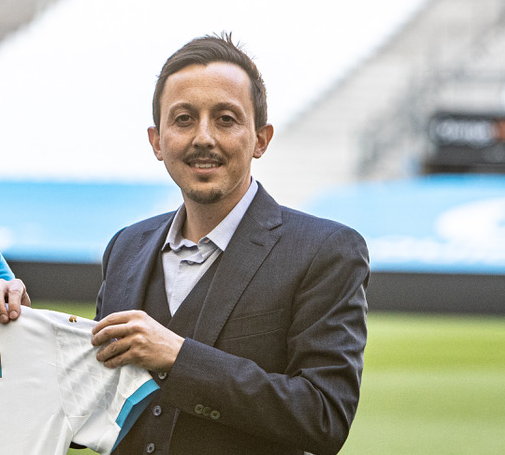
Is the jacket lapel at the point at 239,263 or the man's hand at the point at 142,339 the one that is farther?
the jacket lapel at the point at 239,263

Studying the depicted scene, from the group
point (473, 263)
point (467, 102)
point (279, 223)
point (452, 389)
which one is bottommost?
point (452, 389)

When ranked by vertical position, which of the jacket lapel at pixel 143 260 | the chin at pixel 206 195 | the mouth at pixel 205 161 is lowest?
the jacket lapel at pixel 143 260

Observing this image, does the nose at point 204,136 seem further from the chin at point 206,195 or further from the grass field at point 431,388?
the grass field at point 431,388

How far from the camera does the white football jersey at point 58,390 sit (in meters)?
1.92

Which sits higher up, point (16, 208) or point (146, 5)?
point (146, 5)

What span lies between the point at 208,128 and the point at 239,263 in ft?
1.03

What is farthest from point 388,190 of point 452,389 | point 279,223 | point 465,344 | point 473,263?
point 279,223

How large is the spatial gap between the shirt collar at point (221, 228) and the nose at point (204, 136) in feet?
0.69

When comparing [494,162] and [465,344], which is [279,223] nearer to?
[465,344]

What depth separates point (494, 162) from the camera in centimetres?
1101

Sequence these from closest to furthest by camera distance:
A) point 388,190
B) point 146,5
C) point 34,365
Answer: point 34,365 → point 388,190 → point 146,5

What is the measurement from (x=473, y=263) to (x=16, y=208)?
5.23 metres

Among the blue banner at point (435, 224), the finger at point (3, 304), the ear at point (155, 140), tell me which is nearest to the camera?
the finger at point (3, 304)

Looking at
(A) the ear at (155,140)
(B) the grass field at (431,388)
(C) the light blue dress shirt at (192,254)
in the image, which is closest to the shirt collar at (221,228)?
(C) the light blue dress shirt at (192,254)
